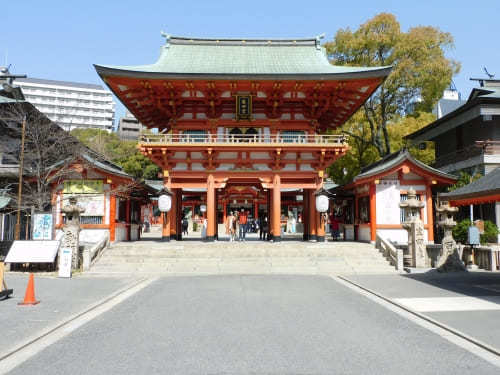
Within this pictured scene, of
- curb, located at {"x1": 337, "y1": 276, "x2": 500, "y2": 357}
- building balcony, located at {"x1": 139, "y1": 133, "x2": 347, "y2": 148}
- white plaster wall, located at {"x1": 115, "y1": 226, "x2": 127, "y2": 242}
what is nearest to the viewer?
curb, located at {"x1": 337, "y1": 276, "x2": 500, "y2": 357}

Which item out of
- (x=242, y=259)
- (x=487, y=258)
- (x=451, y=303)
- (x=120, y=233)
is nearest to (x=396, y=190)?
(x=487, y=258)

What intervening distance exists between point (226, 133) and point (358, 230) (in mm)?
10414

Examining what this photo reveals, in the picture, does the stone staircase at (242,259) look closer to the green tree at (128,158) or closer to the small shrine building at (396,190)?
the small shrine building at (396,190)

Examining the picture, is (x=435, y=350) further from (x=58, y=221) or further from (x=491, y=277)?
(x=58, y=221)

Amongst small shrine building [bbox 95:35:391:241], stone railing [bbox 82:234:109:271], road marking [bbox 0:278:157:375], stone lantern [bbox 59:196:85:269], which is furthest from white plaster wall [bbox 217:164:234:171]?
road marking [bbox 0:278:157:375]

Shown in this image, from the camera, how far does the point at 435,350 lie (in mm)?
6848

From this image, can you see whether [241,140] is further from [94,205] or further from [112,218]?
[94,205]

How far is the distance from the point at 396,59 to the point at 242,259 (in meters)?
22.5

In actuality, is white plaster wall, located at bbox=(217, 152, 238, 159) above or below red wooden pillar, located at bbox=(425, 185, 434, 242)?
above

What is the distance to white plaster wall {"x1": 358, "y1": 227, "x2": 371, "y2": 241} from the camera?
25078 mm

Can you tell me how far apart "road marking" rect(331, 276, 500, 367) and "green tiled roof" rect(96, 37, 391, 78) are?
15.7m

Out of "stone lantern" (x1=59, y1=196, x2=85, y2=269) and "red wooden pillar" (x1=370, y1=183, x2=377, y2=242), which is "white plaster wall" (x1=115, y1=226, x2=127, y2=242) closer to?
"stone lantern" (x1=59, y1=196, x2=85, y2=269)

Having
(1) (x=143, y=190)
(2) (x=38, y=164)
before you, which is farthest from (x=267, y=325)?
(1) (x=143, y=190)

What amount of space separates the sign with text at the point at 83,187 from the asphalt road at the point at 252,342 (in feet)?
44.9
